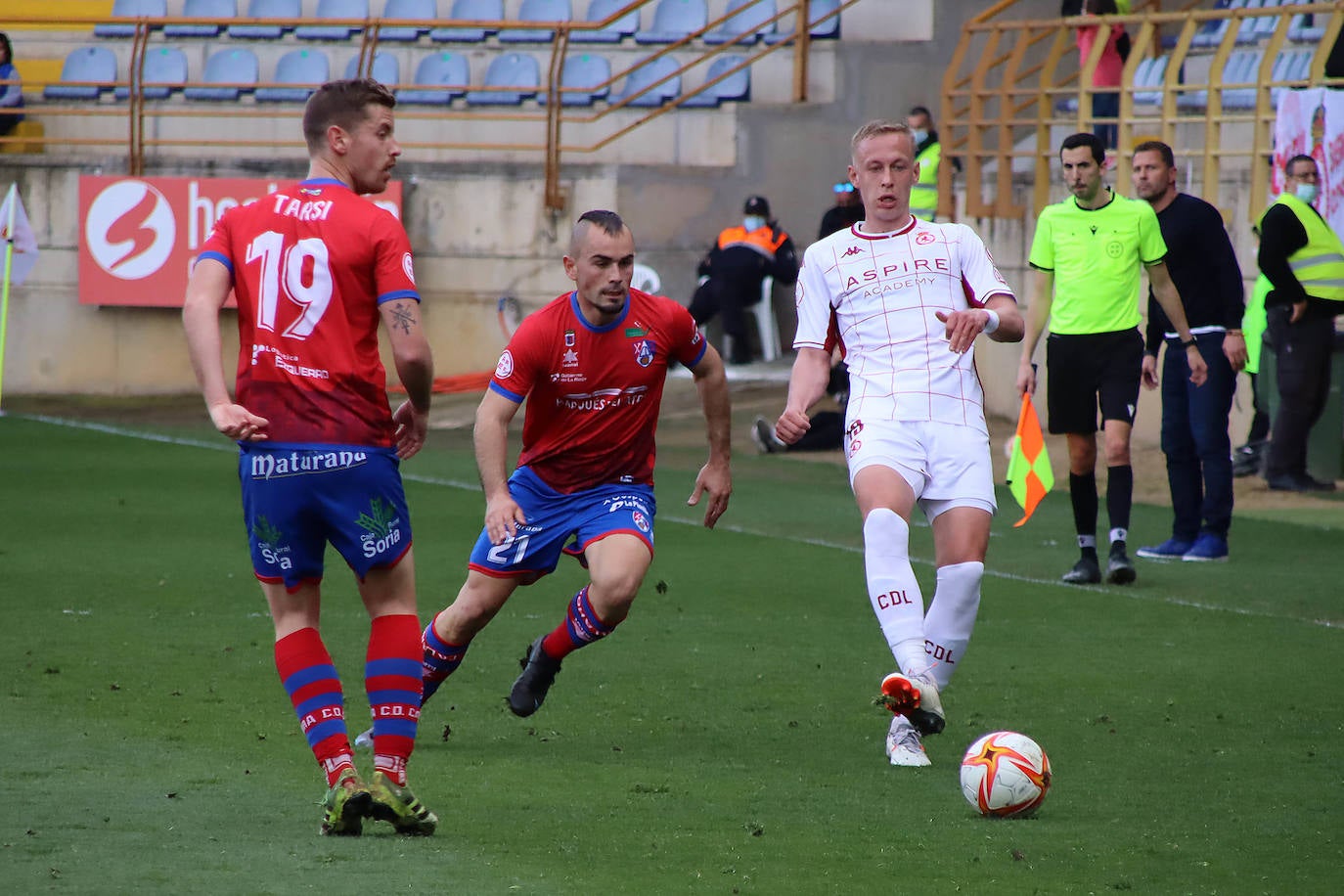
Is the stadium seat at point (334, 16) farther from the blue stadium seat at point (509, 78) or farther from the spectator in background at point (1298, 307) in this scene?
the spectator in background at point (1298, 307)

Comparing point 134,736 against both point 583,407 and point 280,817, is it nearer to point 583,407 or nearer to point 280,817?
point 280,817

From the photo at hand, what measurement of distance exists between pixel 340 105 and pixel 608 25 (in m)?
17.8

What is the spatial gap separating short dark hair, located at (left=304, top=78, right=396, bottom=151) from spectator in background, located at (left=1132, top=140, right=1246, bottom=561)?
5.87 m

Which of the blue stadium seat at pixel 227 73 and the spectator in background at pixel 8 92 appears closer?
the spectator in background at pixel 8 92

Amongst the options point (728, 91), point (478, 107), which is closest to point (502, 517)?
point (728, 91)

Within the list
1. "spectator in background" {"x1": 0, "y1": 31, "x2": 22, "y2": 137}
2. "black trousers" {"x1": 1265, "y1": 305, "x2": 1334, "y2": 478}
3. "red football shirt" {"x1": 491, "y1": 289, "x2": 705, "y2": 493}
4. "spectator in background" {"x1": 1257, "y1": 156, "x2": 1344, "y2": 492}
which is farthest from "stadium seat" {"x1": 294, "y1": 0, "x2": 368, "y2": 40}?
"red football shirt" {"x1": 491, "y1": 289, "x2": 705, "y2": 493}

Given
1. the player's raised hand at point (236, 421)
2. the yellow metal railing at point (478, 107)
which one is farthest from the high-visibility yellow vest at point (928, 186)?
the player's raised hand at point (236, 421)

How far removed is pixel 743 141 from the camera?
2098cm

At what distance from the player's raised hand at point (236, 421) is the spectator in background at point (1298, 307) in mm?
8924

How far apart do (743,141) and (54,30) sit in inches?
367

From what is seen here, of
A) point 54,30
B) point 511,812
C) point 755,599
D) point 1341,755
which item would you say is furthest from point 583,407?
point 54,30

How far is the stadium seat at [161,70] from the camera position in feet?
74.3

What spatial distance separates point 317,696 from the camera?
4.91 metres

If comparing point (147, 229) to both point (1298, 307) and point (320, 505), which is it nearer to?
point (1298, 307)
